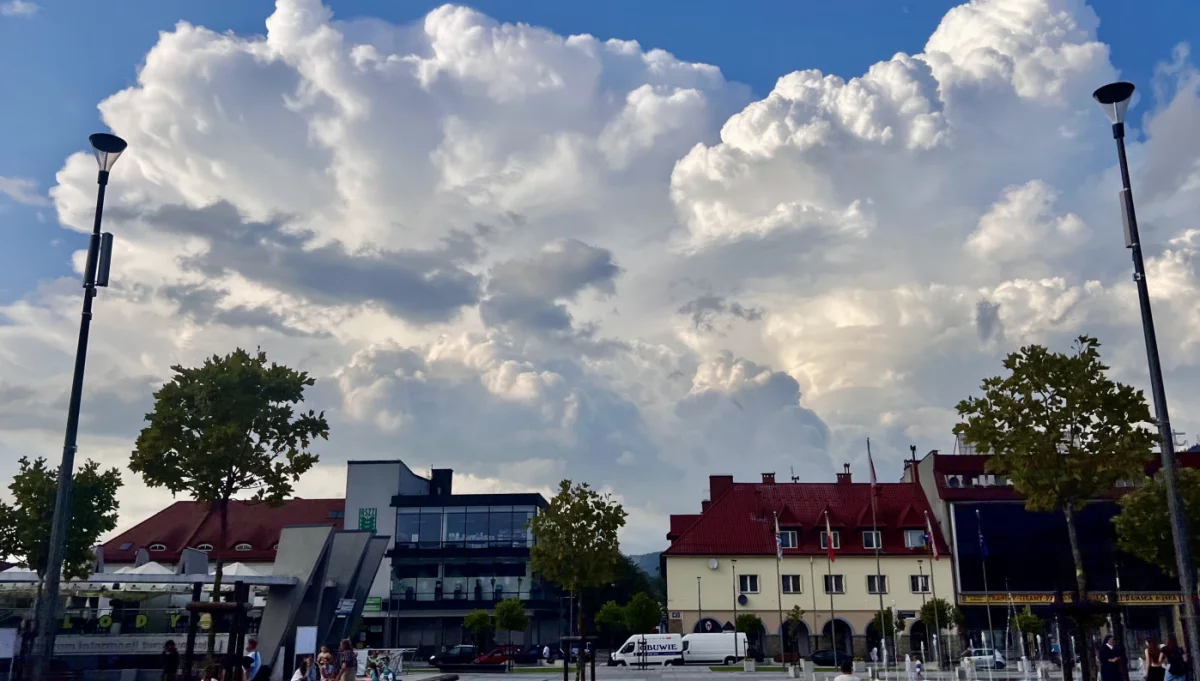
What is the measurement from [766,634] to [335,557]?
39022mm

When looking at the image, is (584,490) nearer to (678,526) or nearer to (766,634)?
(766,634)

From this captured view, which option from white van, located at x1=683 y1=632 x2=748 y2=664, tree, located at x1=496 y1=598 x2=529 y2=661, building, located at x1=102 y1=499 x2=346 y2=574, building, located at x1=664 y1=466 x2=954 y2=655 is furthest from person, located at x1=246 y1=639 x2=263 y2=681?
building, located at x1=102 y1=499 x2=346 y2=574

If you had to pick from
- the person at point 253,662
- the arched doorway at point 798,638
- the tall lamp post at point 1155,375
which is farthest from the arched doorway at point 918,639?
the tall lamp post at point 1155,375

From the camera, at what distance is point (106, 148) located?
62.1ft

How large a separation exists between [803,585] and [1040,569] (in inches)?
659

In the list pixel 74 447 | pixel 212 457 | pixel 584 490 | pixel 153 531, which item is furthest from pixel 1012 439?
pixel 153 531

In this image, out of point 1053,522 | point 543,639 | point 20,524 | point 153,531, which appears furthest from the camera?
point 153,531

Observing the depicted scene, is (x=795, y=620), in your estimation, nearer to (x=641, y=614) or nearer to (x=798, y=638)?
(x=798, y=638)

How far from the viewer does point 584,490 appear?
42812mm

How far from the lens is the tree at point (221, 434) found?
35969 mm

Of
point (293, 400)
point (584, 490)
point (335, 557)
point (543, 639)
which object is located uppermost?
point (293, 400)

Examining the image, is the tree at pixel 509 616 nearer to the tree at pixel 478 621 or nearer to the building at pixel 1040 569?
the tree at pixel 478 621

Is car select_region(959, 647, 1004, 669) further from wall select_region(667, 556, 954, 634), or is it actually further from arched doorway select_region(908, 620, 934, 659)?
wall select_region(667, 556, 954, 634)

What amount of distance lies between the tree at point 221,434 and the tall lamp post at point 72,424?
17884 mm
